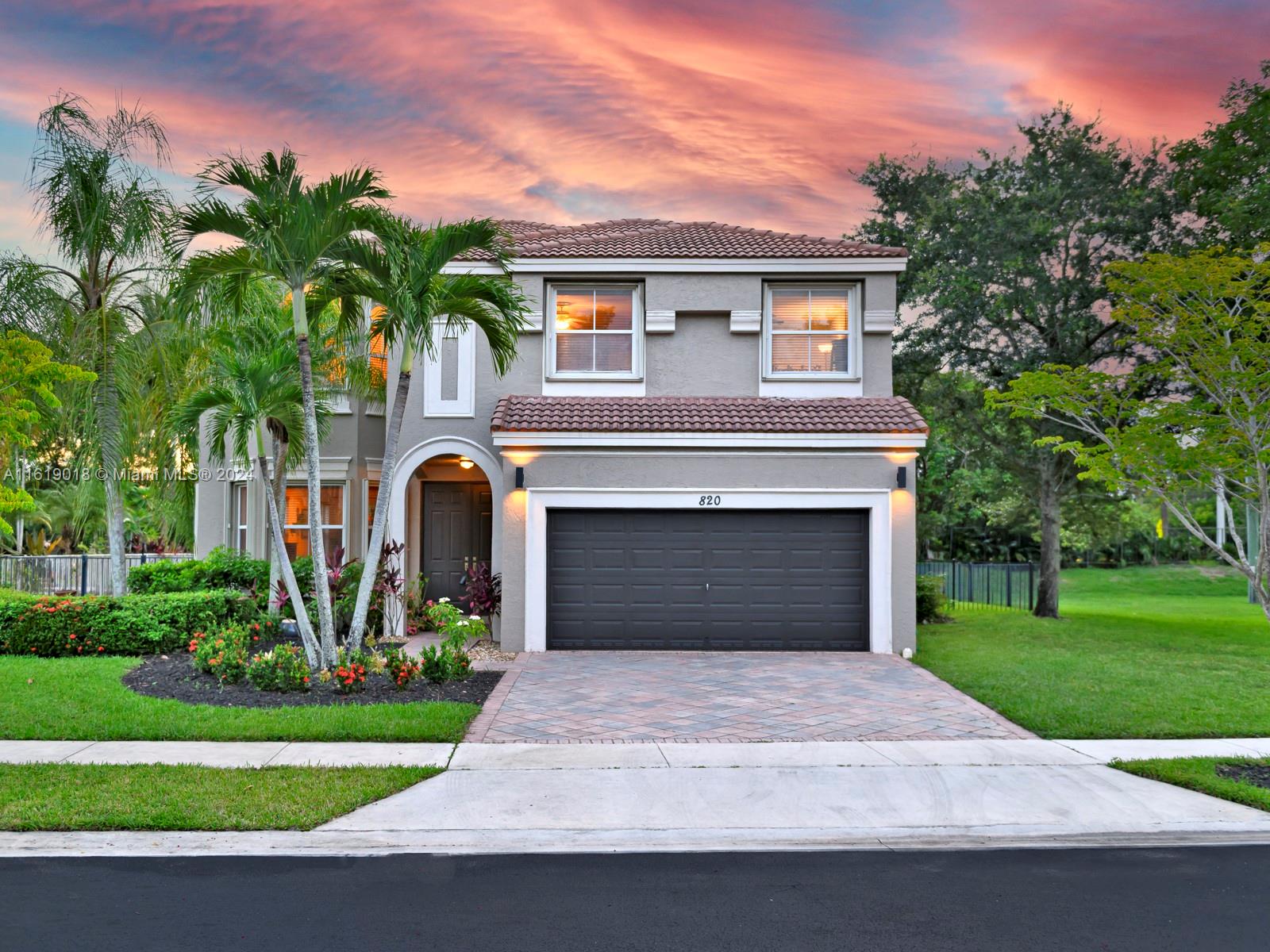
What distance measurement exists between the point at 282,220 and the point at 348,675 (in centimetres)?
535

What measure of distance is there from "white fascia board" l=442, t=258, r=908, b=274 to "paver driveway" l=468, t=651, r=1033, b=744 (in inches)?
268

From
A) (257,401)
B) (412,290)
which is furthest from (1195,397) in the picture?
(257,401)

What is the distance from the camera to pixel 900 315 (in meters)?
23.8

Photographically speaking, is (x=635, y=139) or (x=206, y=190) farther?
(x=635, y=139)

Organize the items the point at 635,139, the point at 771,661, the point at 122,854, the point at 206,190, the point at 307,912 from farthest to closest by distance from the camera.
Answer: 1. the point at 635,139
2. the point at 771,661
3. the point at 206,190
4. the point at 122,854
5. the point at 307,912

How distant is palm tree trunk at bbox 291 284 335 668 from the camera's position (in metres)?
11.0

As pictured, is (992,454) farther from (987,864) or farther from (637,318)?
(987,864)

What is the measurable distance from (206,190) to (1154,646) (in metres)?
17.6

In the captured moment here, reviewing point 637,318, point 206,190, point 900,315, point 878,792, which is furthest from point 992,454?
point 206,190

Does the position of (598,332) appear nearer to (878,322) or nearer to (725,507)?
(725,507)

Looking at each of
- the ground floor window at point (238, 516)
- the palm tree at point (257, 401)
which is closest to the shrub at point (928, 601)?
the palm tree at point (257, 401)

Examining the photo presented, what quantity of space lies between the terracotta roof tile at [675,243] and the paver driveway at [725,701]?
23.3ft

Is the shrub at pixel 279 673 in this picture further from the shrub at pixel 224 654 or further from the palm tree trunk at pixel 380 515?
the palm tree trunk at pixel 380 515

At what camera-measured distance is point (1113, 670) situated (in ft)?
45.3
